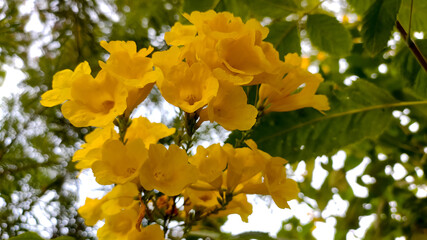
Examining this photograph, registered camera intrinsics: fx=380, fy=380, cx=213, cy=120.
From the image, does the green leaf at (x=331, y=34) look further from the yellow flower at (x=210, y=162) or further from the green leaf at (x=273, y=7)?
the yellow flower at (x=210, y=162)

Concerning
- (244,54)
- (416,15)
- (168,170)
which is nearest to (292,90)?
(244,54)

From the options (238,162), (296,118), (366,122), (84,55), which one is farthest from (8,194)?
(366,122)

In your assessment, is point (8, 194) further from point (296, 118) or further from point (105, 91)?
point (296, 118)

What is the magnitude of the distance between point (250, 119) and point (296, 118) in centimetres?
37

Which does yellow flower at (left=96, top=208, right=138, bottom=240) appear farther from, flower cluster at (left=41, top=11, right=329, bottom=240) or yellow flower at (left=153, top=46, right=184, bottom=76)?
yellow flower at (left=153, top=46, right=184, bottom=76)

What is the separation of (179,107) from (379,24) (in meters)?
0.32

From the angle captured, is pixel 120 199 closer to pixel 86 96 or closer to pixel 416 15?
pixel 86 96

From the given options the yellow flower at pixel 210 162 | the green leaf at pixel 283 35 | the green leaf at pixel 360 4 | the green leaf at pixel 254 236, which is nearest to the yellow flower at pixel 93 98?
the yellow flower at pixel 210 162

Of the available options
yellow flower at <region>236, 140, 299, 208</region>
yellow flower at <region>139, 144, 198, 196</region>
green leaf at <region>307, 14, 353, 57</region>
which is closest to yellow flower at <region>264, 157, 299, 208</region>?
yellow flower at <region>236, 140, 299, 208</region>

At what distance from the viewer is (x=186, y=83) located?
42 cm

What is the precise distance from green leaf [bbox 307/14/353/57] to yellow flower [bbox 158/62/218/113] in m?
0.36

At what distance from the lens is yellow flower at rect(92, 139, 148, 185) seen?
15.4 inches

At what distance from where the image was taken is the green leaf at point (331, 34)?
70 centimetres

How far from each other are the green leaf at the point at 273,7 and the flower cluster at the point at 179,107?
0.25 meters
